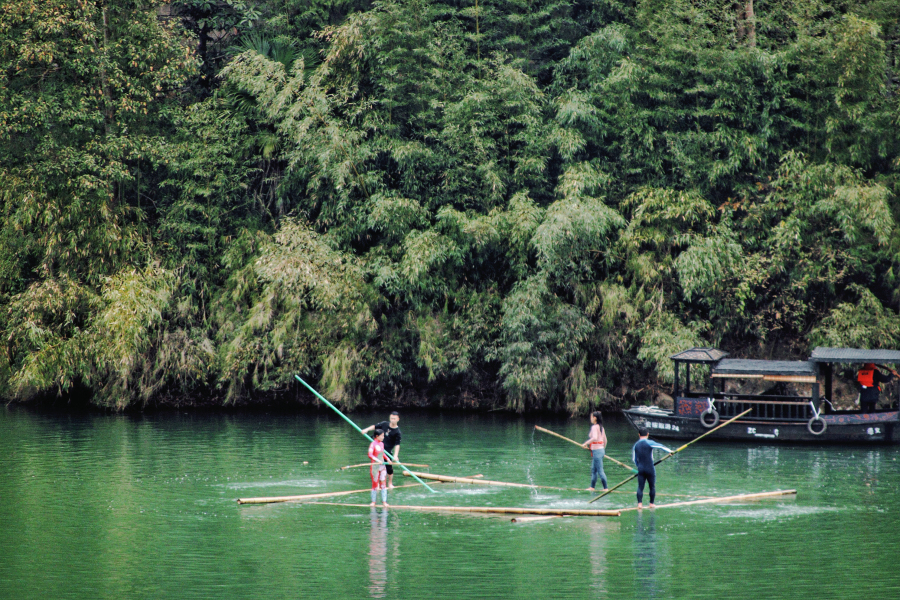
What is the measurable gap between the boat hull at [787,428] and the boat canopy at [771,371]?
130cm

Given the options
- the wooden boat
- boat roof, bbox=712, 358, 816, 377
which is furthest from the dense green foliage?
boat roof, bbox=712, 358, 816, 377

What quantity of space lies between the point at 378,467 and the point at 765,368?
1361cm

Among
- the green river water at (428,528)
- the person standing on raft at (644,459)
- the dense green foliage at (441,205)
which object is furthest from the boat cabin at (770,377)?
the person standing on raft at (644,459)

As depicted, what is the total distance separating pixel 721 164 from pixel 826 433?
11.1 metres

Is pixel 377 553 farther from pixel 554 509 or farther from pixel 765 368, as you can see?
pixel 765 368

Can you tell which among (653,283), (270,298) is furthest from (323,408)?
(653,283)

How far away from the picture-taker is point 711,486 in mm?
22906

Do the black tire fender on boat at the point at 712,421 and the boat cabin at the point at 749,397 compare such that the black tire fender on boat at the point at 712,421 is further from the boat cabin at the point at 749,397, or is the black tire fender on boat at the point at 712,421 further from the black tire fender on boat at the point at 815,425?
the black tire fender on boat at the point at 815,425

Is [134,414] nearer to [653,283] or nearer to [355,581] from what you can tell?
[653,283]

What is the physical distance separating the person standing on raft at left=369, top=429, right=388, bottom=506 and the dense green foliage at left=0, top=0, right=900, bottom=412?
45.7ft

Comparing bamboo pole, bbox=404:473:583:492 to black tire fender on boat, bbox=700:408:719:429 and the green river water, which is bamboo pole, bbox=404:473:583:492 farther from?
black tire fender on boat, bbox=700:408:719:429

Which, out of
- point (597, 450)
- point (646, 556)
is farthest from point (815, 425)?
point (646, 556)

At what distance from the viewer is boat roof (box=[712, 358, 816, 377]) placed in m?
28.9

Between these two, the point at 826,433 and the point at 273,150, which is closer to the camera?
the point at 826,433
